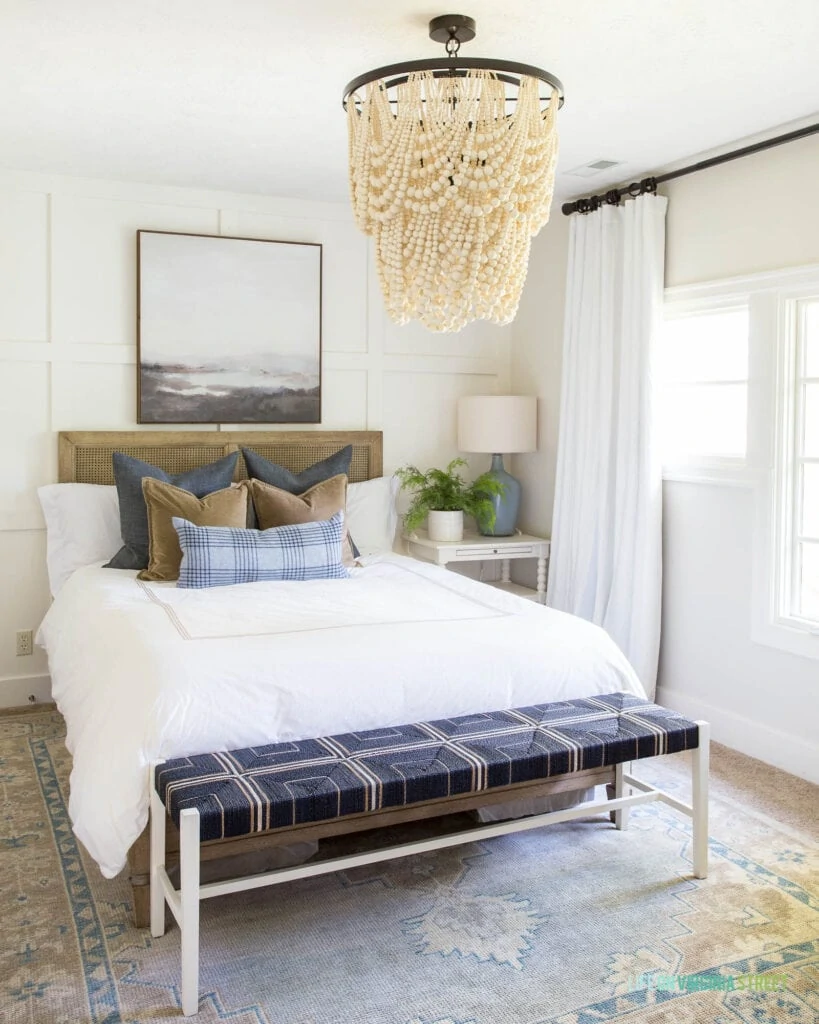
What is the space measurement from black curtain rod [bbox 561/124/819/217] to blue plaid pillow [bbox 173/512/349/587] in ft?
6.44

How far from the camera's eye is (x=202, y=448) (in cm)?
460

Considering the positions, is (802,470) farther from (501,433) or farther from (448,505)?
(448,505)

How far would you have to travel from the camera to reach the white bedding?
2.45 meters

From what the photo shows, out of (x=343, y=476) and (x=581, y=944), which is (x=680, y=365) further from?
(x=581, y=944)

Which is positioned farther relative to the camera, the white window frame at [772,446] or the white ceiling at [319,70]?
the white window frame at [772,446]

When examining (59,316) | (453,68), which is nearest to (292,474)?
(59,316)

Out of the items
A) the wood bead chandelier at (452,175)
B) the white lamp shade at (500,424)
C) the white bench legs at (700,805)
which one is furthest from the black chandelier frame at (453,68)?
the white lamp shade at (500,424)

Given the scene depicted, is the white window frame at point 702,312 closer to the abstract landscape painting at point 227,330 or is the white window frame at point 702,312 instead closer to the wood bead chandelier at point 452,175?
the wood bead chandelier at point 452,175

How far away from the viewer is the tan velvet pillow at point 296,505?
13.8 feet

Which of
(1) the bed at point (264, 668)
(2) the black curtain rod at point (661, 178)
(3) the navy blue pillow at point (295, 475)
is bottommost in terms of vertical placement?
(1) the bed at point (264, 668)

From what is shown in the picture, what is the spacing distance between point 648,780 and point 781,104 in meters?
2.46

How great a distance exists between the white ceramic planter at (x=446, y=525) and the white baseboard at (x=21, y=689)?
200 cm

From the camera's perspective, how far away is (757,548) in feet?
12.3

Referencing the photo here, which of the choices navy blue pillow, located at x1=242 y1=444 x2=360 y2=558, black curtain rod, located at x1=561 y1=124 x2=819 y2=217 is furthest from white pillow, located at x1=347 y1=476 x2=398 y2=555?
black curtain rod, located at x1=561 y1=124 x2=819 y2=217
